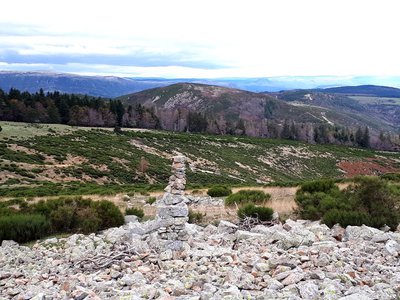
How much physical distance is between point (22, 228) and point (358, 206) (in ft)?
38.7

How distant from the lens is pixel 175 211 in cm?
1098

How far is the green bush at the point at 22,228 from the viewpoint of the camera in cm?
1398

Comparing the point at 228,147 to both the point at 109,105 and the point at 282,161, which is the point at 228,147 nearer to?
the point at 282,161

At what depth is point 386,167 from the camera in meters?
93.8

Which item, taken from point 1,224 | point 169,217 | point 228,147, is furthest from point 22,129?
point 169,217

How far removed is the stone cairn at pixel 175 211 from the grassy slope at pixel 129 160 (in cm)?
2097

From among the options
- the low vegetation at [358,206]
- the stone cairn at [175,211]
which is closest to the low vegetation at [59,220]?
the stone cairn at [175,211]

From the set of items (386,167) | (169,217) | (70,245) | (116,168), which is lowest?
(386,167)

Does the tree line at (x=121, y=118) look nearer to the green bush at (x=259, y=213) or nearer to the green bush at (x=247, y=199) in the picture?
the green bush at (x=247, y=199)

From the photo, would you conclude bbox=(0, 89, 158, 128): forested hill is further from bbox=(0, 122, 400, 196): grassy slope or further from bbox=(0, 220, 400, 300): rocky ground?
bbox=(0, 220, 400, 300): rocky ground

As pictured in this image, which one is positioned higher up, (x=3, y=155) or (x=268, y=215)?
(x=268, y=215)

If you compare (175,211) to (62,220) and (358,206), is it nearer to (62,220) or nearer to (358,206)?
(62,220)

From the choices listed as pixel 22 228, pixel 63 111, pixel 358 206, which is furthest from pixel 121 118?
pixel 358 206

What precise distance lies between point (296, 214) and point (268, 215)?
150 centimetres
